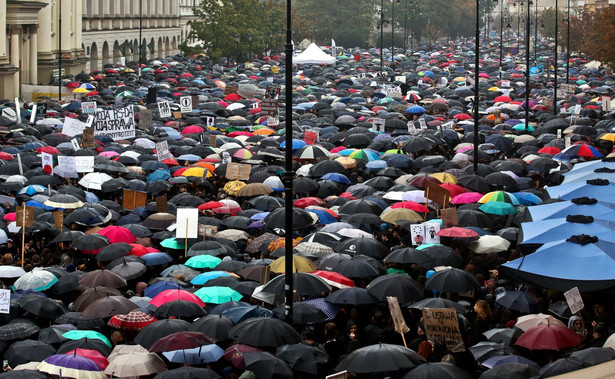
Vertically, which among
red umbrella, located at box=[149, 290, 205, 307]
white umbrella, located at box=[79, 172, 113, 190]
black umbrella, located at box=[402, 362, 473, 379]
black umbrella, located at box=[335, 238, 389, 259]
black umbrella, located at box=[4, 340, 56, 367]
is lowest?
black umbrella, located at box=[4, 340, 56, 367]

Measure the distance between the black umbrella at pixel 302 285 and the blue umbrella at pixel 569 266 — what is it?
3.12 m

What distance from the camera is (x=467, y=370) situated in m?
A: 13.2

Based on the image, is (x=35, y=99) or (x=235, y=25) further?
(x=235, y=25)

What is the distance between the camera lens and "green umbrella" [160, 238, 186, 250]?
2009cm

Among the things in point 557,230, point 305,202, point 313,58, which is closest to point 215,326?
point 557,230

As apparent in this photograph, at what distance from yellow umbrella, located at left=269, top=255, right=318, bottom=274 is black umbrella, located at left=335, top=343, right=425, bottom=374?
4522 mm

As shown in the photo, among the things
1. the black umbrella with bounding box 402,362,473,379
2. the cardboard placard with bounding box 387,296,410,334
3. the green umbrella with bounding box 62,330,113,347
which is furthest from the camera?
the green umbrella with bounding box 62,330,113,347

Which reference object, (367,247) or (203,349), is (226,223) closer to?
(367,247)

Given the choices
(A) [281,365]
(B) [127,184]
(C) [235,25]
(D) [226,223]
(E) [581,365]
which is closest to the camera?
(E) [581,365]

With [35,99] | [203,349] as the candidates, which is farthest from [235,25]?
[203,349]

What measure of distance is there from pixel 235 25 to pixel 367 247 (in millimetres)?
67556

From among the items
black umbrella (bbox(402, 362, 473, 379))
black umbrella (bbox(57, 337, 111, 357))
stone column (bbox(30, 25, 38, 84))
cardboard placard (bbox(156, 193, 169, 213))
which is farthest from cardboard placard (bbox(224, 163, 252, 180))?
stone column (bbox(30, 25, 38, 84))

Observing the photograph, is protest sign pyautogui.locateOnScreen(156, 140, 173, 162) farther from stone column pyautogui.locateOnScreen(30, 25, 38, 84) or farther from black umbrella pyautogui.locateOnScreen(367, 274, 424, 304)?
stone column pyautogui.locateOnScreen(30, 25, 38, 84)

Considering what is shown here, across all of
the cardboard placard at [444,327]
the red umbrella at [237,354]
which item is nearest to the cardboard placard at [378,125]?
the cardboard placard at [444,327]
